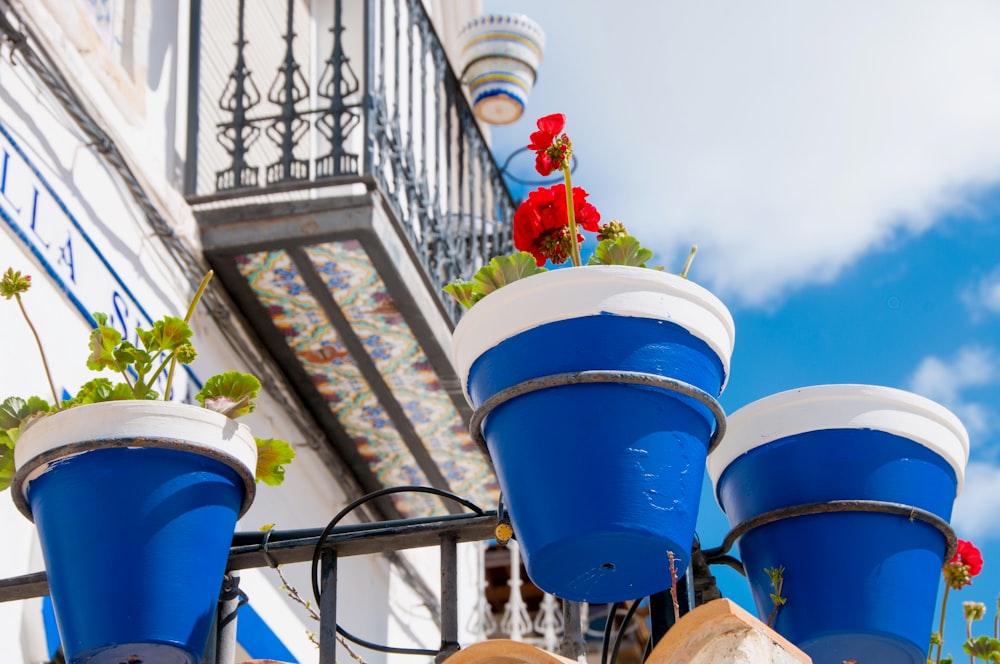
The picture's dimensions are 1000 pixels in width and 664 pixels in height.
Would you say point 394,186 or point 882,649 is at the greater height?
point 394,186

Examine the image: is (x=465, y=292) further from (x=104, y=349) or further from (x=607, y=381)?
(x=104, y=349)

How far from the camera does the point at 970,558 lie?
2980 millimetres

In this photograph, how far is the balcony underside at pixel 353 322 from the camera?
5.89 meters

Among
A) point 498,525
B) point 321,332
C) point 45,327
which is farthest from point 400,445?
point 498,525

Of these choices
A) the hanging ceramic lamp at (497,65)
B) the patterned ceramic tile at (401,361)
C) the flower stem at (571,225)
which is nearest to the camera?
the flower stem at (571,225)

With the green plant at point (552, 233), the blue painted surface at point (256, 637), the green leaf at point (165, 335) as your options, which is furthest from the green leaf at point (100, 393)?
the blue painted surface at point (256, 637)

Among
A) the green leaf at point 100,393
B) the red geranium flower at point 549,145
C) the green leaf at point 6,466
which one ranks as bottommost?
the green leaf at point 6,466

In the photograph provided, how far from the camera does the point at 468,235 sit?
302 inches

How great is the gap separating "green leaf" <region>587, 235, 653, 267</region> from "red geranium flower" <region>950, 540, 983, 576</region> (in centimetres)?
86

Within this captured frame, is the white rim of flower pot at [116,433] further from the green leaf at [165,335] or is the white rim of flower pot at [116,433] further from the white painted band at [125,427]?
the green leaf at [165,335]

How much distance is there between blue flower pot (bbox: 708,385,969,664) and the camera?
8.82ft

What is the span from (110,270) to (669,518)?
322cm

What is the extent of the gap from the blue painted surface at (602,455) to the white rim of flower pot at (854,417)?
33cm

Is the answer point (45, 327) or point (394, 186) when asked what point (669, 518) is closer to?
point (45, 327)
